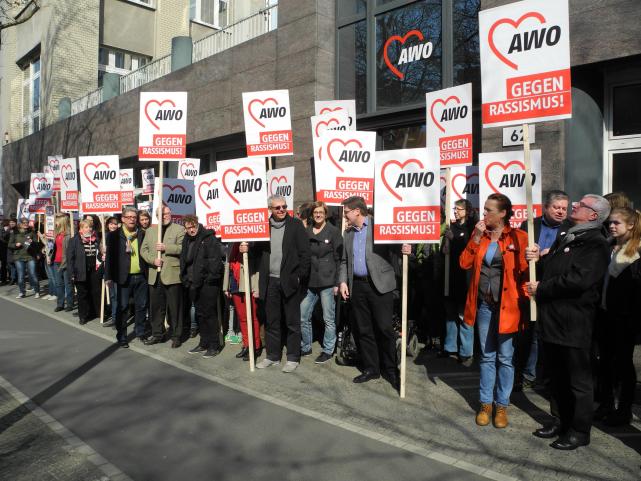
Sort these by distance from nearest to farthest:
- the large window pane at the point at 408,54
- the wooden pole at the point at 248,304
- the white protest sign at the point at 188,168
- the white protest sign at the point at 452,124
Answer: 1. the wooden pole at the point at 248,304
2. the white protest sign at the point at 452,124
3. the large window pane at the point at 408,54
4. the white protest sign at the point at 188,168

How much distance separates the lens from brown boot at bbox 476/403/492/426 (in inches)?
205

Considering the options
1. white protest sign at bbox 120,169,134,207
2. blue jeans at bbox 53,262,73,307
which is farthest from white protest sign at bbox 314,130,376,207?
white protest sign at bbox 120,169,134,207

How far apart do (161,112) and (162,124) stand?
0.19 m

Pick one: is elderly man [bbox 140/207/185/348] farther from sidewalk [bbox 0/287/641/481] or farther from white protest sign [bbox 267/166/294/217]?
white protest sign [bbox 267/166/294/217]

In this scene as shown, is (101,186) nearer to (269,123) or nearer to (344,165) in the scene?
(269,123)

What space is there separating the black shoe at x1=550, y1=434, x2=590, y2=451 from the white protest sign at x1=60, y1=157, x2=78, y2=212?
1062cm

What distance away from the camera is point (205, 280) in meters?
8.06

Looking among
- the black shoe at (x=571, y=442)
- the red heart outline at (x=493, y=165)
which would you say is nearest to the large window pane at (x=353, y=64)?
the red heart outline at (x=493, y=165)

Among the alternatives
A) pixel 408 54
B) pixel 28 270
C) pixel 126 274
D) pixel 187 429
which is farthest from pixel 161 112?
pixel 28 270

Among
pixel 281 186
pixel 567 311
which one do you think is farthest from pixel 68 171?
pixel 567 311

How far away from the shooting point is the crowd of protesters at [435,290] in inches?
184

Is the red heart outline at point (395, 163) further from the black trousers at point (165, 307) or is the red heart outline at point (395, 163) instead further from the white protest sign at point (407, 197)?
the black trousers at point (165, 307)

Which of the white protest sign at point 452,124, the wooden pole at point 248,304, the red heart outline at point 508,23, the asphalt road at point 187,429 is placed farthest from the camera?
the white protest sign at point 452,124

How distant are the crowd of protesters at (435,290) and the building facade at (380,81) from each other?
1.81 m
